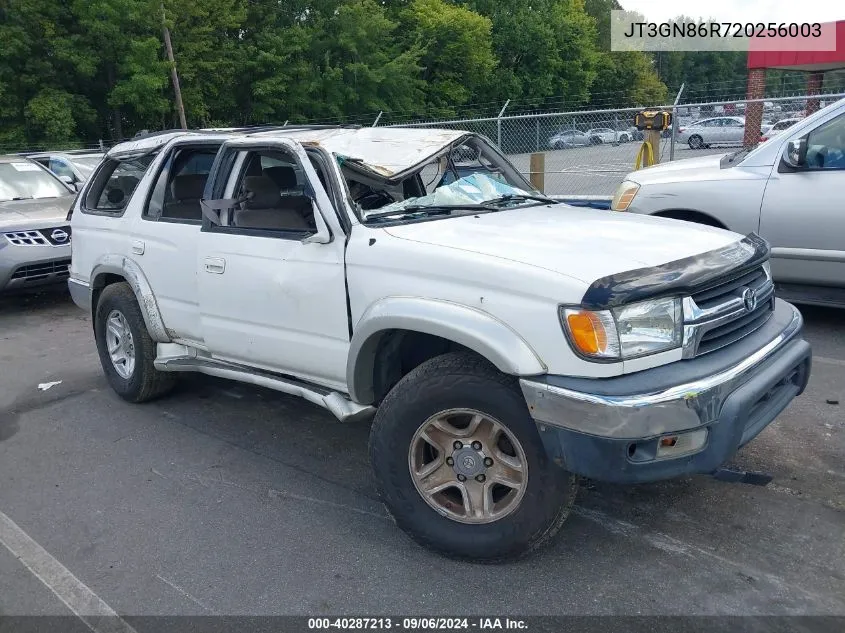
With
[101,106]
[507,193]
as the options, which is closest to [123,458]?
[507,193]

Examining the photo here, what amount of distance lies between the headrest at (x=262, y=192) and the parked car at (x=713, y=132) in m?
9.82

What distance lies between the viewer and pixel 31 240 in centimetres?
848

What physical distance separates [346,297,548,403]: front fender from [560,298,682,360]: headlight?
19 cm

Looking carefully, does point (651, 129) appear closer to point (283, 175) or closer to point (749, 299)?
point (283, 175)

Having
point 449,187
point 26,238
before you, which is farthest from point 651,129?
point 26,238

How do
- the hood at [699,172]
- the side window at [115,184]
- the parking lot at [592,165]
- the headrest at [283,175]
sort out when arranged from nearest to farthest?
the headrest at [283,175]
the side window at [115,184]
the hood at [699,172]
the parking lot at [592,165]

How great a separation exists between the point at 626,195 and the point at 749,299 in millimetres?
3834

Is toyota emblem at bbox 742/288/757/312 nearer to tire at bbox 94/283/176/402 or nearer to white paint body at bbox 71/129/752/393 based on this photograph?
white paint body at bbox 71/129/752/393

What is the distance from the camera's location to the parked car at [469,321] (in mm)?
2793

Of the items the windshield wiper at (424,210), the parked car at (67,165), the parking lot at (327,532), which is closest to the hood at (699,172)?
the parking lot at (327,532)

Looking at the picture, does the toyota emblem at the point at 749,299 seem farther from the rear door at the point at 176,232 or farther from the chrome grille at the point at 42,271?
the chrome grille at the point at 42,271

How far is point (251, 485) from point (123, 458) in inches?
38.2

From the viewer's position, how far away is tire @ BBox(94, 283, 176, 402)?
507 cm

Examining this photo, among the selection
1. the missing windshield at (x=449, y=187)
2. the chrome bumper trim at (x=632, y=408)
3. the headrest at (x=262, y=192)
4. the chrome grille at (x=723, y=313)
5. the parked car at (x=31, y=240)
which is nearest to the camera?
the chrome bumper trim at (x=632, y=408)
